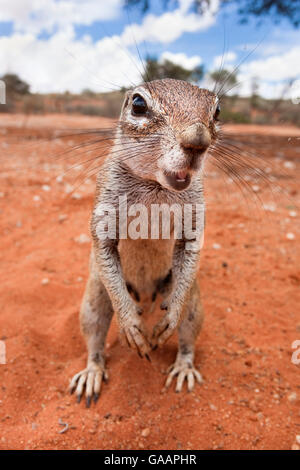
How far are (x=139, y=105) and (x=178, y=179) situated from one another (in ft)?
1.80

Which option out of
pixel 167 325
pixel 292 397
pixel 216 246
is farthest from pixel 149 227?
pixel 216 246

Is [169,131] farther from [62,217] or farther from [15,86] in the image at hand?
[15,86]

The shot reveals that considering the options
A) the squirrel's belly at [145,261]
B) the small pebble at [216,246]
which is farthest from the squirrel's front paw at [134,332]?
the small pebble at [216,246]

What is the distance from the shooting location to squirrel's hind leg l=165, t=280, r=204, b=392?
3.03 metres

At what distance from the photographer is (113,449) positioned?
252 centimetres

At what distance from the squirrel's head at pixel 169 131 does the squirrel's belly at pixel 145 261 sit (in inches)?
25.5

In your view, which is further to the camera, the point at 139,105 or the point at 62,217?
the point at 62,217

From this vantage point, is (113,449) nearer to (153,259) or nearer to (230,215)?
(153,259)

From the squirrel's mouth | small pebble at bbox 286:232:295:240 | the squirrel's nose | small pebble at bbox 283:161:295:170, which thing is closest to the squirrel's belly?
the squirrel's mouth

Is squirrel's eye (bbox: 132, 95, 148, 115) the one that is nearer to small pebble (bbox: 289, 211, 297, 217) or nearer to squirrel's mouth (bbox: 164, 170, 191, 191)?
squirrel's mouth (bbox: 164, 170, 191, 191)

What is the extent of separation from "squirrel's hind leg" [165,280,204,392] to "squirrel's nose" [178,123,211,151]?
147 centimetres

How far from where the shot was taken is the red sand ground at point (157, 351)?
2605 millimetres

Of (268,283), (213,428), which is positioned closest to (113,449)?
(213,428)

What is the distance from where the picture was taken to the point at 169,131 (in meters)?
2.01
